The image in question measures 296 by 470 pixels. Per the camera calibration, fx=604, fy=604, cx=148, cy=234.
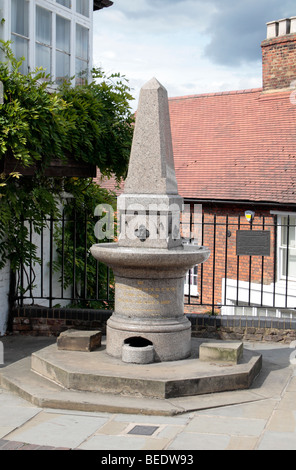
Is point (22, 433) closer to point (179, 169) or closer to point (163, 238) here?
point (163, 238)

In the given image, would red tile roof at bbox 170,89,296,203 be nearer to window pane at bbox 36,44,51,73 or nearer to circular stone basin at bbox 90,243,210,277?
window pane at bbox 36,44,51,73

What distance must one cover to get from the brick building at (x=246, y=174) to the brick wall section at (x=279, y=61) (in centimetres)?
3

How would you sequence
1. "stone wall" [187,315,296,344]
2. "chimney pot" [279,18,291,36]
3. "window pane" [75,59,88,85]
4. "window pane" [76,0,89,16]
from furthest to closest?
"chimney pot" [279,18,291,36] < "window pane" [76,0,89,16] < "window pane" [75,59,88,85] < "stone wall" [187,315,296,344]

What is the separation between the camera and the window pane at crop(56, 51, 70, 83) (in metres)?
10.5

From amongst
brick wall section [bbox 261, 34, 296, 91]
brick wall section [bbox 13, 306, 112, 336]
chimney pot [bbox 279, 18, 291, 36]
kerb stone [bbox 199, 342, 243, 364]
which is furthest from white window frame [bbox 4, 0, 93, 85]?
chimney pot [bbox 279, 18, 291, 36]

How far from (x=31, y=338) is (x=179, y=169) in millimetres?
10123

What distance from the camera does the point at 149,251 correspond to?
6367 mm

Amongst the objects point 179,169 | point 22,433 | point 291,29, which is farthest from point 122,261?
point 291,29

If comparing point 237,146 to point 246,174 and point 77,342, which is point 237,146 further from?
point 77,342

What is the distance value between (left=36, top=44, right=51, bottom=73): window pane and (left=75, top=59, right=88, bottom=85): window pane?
0.79 metres

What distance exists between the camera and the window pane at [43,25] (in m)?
9.95

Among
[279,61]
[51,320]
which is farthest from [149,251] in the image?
[279,61]

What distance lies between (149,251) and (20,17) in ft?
17.0

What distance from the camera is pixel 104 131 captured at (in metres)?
9.30
